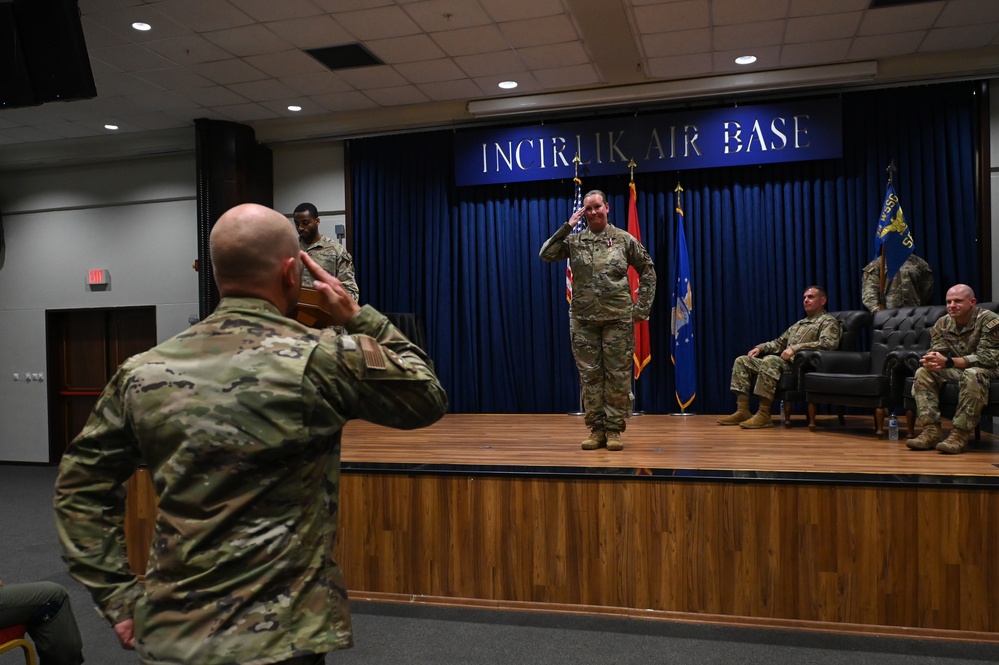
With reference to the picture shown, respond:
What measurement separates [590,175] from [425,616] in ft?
16.4

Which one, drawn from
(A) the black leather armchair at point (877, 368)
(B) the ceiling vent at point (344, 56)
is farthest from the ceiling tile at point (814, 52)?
(B) the ceiling vent at point (344, 56)

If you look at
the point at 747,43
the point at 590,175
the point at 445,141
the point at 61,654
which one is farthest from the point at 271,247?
the point at 445,141

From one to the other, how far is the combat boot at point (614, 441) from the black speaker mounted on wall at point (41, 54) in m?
3.52

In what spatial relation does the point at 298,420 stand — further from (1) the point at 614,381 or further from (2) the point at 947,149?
(2) the point at 947,149

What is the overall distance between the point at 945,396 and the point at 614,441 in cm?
195

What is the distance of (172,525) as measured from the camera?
115cm

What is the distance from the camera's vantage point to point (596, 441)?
4.48 meters

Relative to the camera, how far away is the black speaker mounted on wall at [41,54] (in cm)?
429

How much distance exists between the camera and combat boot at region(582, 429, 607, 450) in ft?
14.6

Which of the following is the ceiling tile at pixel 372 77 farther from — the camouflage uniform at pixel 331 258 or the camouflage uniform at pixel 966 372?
the camouflage uniform at pixel 966 372

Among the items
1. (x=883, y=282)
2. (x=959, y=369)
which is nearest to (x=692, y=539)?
(x=959, y=369)

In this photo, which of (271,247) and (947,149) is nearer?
(271,247)

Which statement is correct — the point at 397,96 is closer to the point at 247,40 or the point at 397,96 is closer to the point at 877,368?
the point at 247,40

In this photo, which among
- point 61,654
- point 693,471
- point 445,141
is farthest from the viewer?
point 445,141
